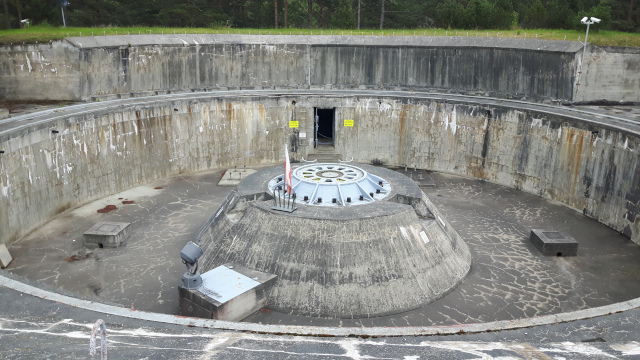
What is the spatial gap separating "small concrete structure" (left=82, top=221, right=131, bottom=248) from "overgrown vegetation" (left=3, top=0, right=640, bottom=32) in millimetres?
23689

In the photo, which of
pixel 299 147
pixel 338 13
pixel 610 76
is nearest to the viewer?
pixel 610 76

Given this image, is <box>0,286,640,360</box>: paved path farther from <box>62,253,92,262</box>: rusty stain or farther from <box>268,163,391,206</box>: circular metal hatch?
<box>62,253,92,262</box>: rusty stain

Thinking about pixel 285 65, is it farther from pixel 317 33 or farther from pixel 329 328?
pixel 329 328

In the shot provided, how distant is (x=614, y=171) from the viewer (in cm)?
2069

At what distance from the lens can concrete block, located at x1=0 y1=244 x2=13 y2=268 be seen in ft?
55.1

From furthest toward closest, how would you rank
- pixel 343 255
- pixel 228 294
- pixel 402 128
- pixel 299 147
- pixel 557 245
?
pixel 299 147 < pixel 402 128 < pixel 557 245 < pixel 343 255 < pixel 228 294

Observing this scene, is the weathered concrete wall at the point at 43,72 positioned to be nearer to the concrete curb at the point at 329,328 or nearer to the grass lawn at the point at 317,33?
the grass lawn at the point at 317,33

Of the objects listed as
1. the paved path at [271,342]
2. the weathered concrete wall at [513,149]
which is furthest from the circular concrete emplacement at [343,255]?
the weathered concrete wall at [513,149]

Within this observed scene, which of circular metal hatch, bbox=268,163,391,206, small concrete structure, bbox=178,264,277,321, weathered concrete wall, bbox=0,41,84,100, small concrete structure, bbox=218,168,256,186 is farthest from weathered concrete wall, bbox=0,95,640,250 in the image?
circular metal hatch, bbox=268,163,391,206

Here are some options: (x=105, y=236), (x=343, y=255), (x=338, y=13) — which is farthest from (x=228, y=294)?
(x=338, y=13)

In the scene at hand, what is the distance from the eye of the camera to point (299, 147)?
2839cm

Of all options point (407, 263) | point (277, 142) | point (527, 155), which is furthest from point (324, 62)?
point (407, 263)

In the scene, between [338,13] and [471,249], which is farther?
[338,13]

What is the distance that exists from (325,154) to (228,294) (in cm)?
1581
